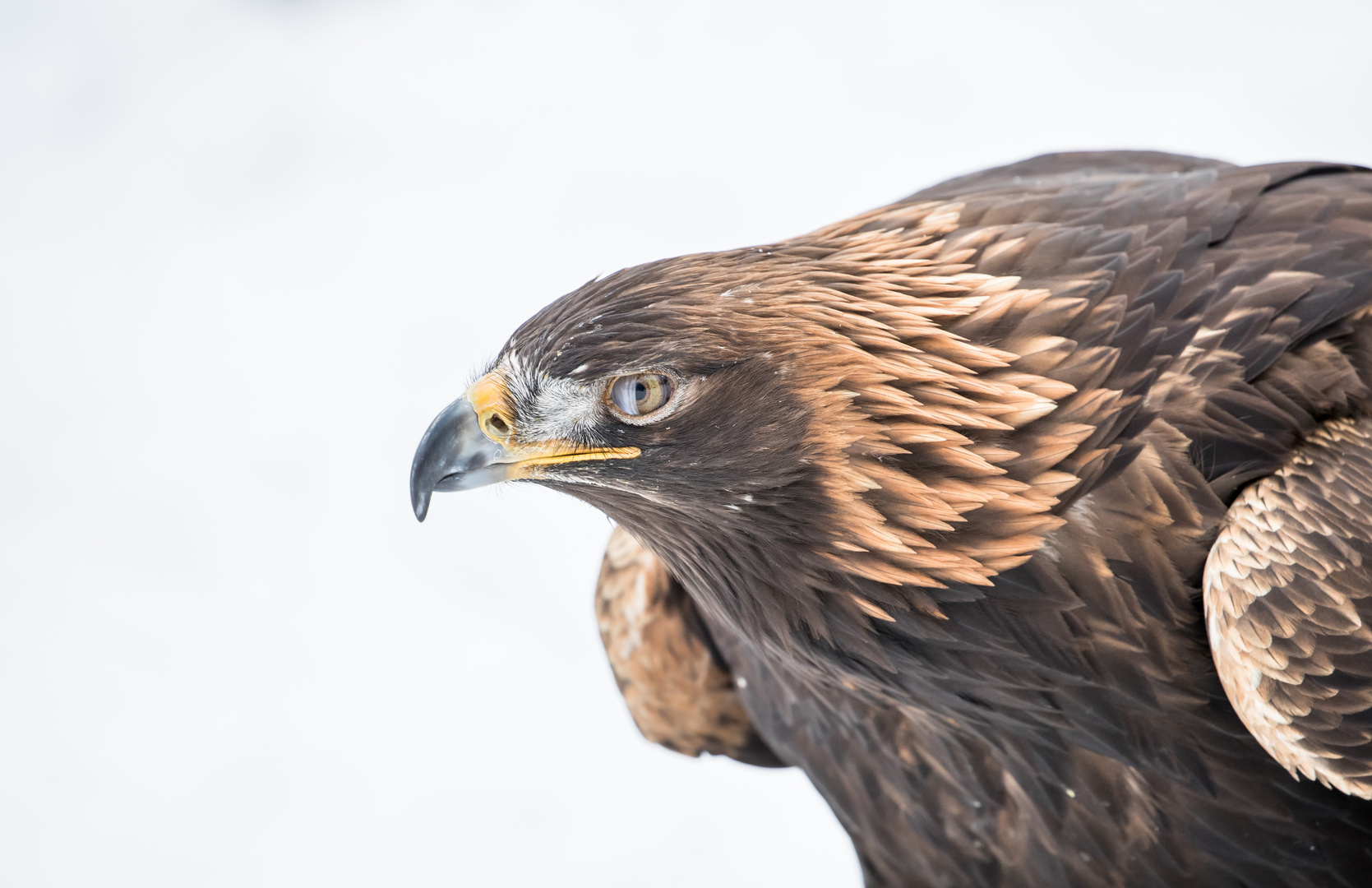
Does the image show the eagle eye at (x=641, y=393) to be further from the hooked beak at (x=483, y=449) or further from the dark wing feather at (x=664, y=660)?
the dark wing feather at (x=664, y=660)

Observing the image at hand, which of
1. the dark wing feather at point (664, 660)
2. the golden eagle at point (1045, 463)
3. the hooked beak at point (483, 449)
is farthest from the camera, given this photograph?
the dark wing feather at point (664, 660)

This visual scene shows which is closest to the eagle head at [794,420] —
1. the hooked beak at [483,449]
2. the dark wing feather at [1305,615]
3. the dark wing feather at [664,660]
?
the hooked beak at [483,449]

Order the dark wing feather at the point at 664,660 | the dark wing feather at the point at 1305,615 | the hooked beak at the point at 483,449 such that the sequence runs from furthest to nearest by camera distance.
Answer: the dark wing feather at the point at 664,660, the hooked beak at the point at 483,449, the dark wing feather at the point at 1305,615

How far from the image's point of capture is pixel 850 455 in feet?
7.06

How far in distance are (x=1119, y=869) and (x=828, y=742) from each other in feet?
2.24

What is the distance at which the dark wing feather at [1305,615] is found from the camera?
1951mm

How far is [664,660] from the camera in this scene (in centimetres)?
326

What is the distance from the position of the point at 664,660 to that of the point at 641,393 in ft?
4.23

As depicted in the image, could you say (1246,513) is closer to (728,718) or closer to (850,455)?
(850,455)

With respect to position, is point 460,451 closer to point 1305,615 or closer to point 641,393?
point 641,393

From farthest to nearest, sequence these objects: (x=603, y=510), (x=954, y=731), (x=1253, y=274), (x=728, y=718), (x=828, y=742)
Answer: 1. (x=728, y=718)
2. (x=828, y=742)
3. (x=954, y=731)
4. (x=603, y=510)
5. (x=1253, y=274)

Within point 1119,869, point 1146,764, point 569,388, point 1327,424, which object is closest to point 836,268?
point 569,388

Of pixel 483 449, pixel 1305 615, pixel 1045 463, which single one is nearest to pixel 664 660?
pixel 483 449

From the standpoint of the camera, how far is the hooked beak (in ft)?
7.25
